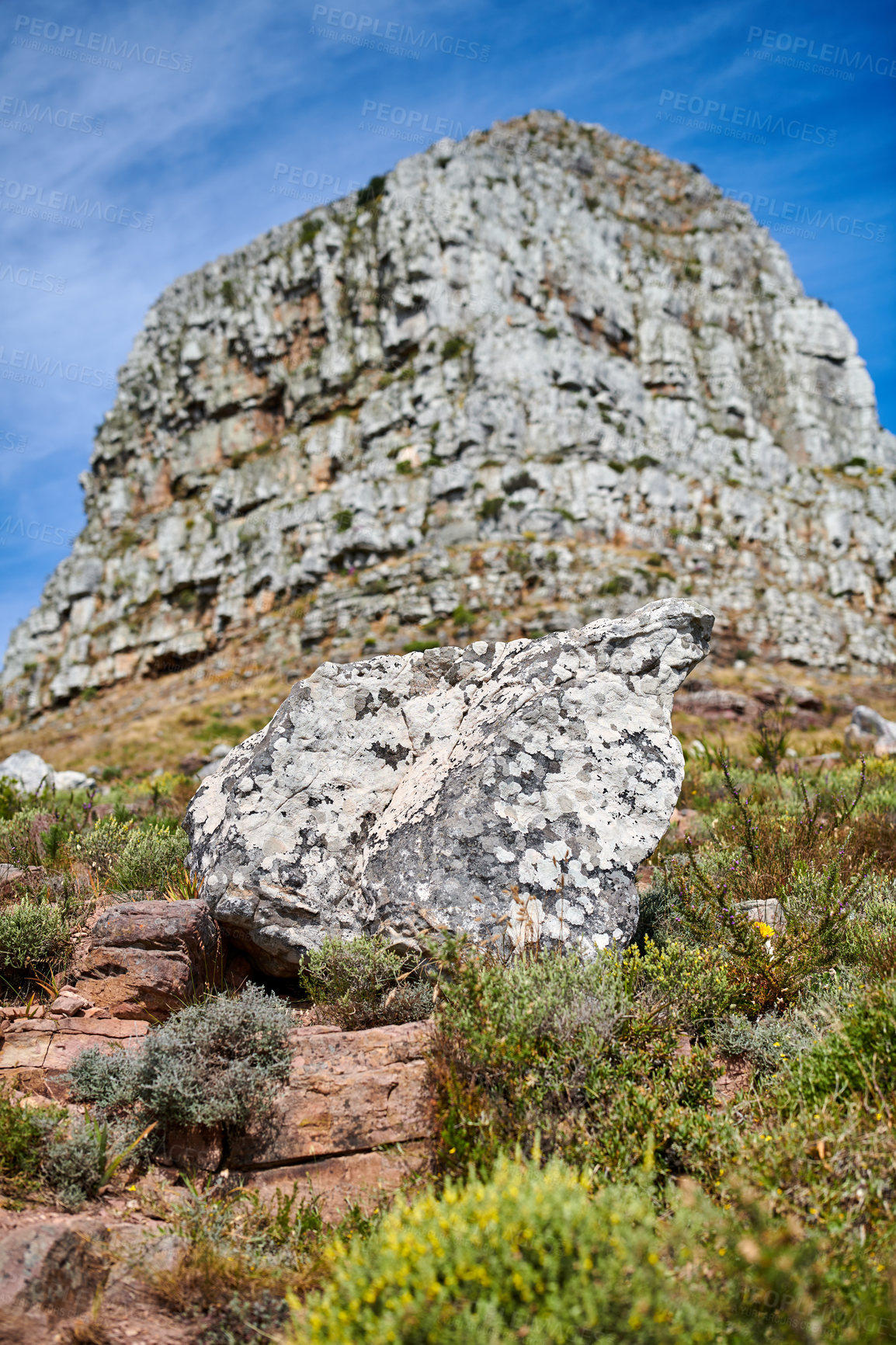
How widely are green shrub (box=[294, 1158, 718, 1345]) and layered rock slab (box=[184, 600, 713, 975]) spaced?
1.87m

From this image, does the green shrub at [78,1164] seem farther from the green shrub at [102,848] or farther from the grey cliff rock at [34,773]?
the grey cliff rock at [34,773]

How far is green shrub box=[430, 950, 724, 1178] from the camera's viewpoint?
312 cm

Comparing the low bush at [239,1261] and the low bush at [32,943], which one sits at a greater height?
the low bush at [32,943]

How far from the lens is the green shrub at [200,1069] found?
141 inches

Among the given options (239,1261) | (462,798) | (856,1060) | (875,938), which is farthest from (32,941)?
(875,938)

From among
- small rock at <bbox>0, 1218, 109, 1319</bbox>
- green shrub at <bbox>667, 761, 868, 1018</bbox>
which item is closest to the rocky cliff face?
green shrub at <bbox>667, 761, 868, 1018</bbox>

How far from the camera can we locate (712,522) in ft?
141

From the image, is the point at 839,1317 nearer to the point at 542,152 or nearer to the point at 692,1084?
the point at 692,1084

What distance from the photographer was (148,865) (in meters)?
5.98

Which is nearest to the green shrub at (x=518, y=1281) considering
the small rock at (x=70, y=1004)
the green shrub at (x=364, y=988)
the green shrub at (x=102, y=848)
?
the green shrub at (x=364, y=988)

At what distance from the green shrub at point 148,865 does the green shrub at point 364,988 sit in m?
2.11

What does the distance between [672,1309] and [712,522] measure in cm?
4483

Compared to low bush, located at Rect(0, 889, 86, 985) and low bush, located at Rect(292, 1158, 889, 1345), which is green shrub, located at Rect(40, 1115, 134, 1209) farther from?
low bush, located at Rect(0, 889, 86, 985)

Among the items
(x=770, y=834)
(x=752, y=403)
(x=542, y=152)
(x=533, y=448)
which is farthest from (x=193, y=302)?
(x=770, y=834)
